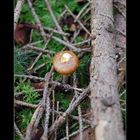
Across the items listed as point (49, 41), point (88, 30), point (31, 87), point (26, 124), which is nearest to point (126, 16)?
point (88, 30)

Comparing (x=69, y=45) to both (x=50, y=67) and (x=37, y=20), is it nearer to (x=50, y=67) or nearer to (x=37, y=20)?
(x=50, y=67)

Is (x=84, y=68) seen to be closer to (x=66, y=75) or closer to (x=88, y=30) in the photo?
(x=66, y=75)

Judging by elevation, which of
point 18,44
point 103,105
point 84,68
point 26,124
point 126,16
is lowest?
point 26,124

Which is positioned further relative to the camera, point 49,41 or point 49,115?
point 49,41

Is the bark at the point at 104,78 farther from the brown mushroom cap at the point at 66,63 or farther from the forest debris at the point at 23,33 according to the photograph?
the forest debris at the point at 23,33

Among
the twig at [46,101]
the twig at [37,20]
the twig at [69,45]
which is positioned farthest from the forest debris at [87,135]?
the twig at [37,20]

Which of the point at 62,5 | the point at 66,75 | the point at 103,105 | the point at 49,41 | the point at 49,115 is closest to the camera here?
the point at 103,105

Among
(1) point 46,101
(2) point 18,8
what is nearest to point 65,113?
(1) point 46,101
